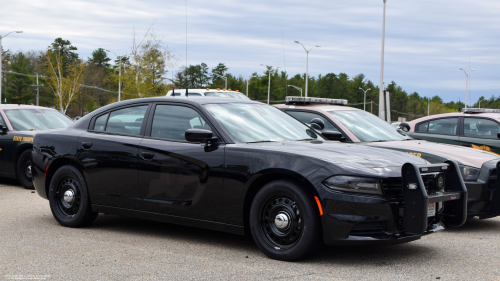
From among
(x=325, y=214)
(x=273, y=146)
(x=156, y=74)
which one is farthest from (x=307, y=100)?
(x=156, y=74)

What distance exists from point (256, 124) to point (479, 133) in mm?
6143

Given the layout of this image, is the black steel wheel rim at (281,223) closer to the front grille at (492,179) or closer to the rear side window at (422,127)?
the front grille at (492,179)

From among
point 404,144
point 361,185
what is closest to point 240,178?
point 361,185

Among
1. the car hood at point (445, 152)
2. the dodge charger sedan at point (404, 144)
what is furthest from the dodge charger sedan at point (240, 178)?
the car hood at point (445, 152)

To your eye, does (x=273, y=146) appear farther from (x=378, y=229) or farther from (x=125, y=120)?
(x=125, y=120)

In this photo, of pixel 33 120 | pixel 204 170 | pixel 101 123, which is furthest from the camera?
pixel 33 120

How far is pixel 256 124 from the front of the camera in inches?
224

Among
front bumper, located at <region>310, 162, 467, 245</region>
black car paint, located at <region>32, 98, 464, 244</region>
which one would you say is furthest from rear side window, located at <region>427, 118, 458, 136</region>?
front bumper, located at <region>310, 162, 467, 245</region>

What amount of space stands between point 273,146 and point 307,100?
13.7 ft

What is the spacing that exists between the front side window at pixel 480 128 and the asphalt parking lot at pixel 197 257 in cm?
369

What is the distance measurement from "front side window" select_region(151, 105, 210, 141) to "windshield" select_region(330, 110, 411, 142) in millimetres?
3077

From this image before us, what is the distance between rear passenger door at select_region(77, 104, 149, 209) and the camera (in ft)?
19.4

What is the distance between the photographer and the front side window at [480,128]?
10.1 m

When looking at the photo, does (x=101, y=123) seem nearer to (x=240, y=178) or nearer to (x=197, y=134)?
(x=197, y=134)
